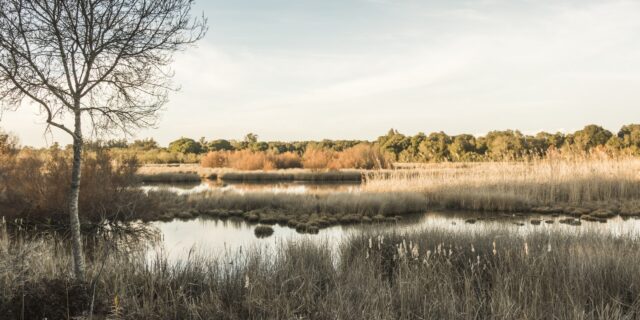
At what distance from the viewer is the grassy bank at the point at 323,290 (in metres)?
3.90

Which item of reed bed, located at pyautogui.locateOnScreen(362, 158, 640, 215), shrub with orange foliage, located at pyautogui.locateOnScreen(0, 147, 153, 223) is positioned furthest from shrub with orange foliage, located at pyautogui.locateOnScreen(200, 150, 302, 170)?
shrub with orange foliage, located at pyautogui.locateOnScreen(0, 147, 153, 223)

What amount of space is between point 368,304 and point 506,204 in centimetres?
1275

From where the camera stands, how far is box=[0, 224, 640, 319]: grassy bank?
3904mm

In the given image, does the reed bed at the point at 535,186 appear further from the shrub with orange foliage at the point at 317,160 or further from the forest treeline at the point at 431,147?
the shrub with orange foliage at the point at 317,160

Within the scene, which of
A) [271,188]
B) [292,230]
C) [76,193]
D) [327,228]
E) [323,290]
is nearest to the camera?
[76,193]

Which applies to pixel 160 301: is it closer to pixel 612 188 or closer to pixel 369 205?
pixel 369 205

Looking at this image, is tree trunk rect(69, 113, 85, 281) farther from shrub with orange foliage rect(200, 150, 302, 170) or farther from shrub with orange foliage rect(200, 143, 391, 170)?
shrub with orange foliage rect(200, 150, 302, 170)

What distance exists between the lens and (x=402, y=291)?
4312 mm

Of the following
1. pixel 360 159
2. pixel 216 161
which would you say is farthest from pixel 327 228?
pixel 216 161

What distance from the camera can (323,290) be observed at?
4941 millimetres

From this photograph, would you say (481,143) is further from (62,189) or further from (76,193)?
(76,193)

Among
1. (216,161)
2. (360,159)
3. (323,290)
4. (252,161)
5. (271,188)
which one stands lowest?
(323,290)

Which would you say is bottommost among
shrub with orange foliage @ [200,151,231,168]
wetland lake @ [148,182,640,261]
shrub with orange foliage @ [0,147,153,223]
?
wetland lake @ [148,182,640,261]

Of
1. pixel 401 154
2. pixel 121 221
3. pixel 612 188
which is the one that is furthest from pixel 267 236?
pixel 401 154
